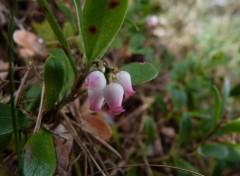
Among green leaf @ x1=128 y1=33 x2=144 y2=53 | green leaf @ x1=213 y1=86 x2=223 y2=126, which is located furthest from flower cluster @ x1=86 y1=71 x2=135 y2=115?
green leaf @ x1=128 y1=33 x2=144 y2=53

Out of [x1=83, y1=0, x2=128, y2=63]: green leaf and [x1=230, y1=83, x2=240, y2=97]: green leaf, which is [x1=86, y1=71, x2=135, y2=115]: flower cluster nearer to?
[x1=83, y1=0, x2=128, y2=63]: green leaf

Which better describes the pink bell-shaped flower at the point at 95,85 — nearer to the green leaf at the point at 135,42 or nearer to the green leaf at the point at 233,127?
the green leaf at the point at 233,127

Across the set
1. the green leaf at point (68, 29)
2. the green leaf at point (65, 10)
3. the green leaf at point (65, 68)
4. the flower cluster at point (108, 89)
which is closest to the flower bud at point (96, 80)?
the flower cluster at point (108, 89)

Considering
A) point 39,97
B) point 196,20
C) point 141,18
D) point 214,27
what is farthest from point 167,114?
point 214,27

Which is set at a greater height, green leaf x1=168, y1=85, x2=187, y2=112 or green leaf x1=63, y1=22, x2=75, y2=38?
green leaf x1=63, y1=22, x2=75, y2=38

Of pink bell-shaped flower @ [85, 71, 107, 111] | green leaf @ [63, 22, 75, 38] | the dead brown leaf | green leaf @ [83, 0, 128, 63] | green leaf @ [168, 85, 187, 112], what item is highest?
green leaf @ [63, 22, 75, 38]

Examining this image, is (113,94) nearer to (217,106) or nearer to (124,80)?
(124,80)
